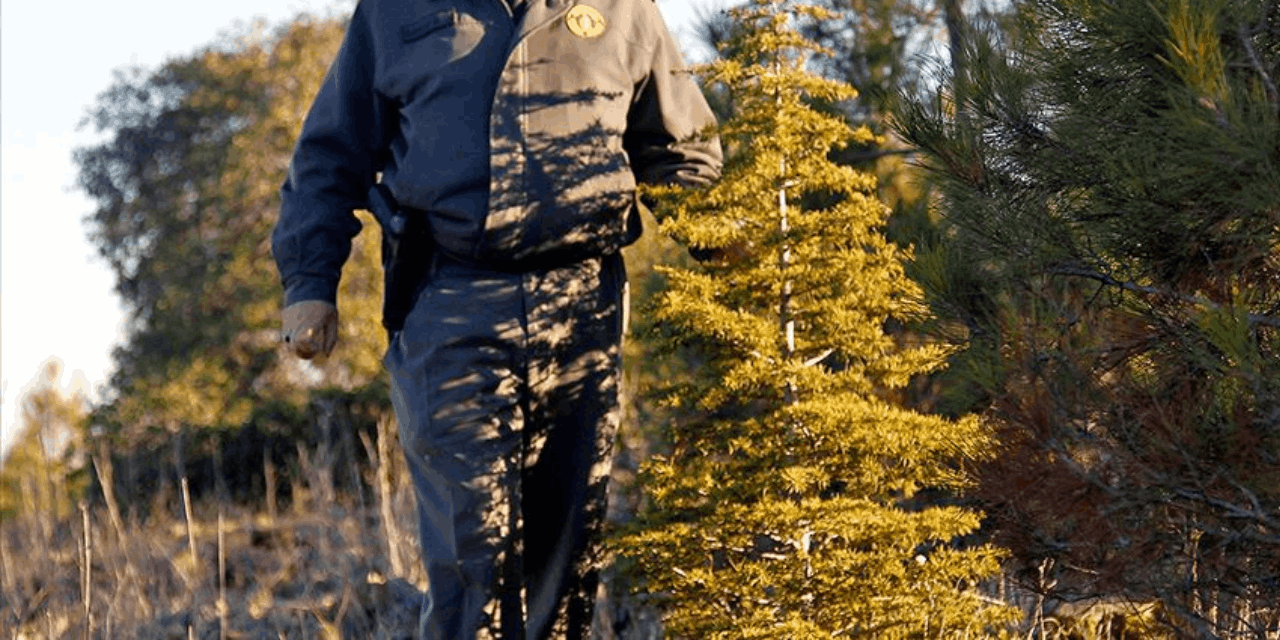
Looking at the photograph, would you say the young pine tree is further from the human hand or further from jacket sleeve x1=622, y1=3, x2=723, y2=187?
the human hand

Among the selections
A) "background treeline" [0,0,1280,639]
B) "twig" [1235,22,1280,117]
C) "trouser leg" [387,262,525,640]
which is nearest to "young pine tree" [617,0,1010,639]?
"background treeline" [0,0,1280,639]

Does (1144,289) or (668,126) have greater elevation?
(668,126)

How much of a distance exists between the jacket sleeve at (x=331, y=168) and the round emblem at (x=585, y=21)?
467 mm

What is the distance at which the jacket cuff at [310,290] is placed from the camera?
14.1 feet

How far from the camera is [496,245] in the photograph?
409 cm

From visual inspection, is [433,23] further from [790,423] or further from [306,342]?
[790,423]

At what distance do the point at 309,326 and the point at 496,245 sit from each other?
50 cm

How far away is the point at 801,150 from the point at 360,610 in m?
2.60

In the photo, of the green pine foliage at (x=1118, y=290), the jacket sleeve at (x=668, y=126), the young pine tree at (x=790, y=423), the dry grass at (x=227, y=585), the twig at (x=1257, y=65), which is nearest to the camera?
the twig at (x=1257, y=65)

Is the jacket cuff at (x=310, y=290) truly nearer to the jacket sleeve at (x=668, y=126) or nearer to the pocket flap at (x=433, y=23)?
the pocket flap at (x=433, y=23)

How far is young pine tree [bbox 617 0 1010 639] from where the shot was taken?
4062mm

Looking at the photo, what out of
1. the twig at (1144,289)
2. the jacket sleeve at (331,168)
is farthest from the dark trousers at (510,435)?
the twig at (1144,289)

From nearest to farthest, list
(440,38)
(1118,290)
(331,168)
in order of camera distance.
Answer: (1118,290) → (440,38) → (331,168)

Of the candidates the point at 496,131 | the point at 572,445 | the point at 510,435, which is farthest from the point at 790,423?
the point at 496,131
